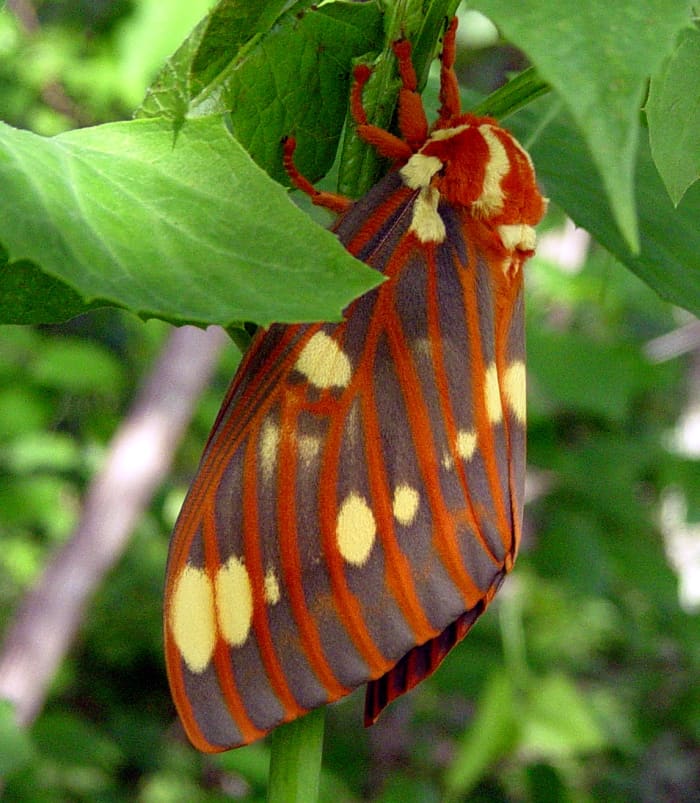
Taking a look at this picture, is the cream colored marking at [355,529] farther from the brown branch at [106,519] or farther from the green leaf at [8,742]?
the brown branch at [106,519]

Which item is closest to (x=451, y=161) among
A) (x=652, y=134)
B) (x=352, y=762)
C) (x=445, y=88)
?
(x=445, y=88)

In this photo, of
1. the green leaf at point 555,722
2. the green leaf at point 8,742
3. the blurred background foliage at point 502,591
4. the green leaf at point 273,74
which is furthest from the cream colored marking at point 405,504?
the green leaf at point 555,722

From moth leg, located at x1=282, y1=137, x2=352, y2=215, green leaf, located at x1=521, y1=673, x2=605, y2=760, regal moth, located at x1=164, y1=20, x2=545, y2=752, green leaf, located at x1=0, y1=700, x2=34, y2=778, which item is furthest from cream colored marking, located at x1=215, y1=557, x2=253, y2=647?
green leaf, located at x1=521, y1=673, x2=605, y2=760

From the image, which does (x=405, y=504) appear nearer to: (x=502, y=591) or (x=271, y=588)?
(x=271, y=588)

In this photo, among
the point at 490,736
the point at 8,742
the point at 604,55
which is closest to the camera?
the point at 604,55

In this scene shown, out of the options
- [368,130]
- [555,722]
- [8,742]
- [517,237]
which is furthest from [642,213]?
[555,722]

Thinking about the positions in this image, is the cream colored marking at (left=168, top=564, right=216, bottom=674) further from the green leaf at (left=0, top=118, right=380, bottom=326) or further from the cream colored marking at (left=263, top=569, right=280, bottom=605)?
the green leaf at (left=0, top=118, right=380, bottom=326)
